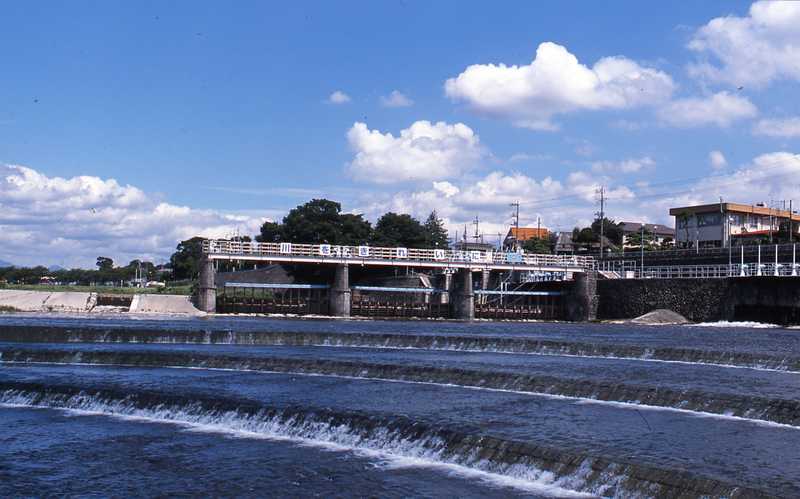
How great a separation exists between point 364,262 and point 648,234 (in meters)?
96.5

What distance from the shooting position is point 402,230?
133250 millimetres

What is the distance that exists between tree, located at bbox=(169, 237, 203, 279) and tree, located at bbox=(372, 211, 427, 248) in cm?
4271

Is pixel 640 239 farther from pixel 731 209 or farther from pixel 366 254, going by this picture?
pixel 366 254

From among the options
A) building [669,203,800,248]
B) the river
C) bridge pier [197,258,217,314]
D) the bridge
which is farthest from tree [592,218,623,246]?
the river

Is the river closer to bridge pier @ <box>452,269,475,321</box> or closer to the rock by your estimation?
the rock

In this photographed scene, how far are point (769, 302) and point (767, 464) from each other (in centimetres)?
5000

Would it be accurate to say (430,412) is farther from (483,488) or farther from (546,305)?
(546,305)

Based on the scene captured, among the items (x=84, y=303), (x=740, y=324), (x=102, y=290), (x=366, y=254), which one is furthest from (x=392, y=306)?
(x=102, y=290)

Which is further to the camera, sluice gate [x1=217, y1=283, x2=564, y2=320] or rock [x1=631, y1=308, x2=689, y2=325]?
sluice gate [x1=217, y1=283, x2=564, y2=320]

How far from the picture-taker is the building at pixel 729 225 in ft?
362

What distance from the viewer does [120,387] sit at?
81.3 feet

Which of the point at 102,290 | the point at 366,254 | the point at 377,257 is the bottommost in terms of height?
the point at 102,290

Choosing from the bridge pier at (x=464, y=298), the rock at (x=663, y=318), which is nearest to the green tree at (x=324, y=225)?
the bridge pier at (x=464, y=298)

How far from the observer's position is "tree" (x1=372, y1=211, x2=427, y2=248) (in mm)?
132375
